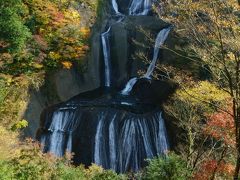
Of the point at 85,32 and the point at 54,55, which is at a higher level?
the point at 85,32

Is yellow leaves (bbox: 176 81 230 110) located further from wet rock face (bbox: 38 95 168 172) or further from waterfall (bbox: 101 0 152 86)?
waterfall (bbox: 101 0 152 86)

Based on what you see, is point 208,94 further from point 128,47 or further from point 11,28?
point 128,47

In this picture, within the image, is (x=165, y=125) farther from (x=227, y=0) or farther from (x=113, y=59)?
(x=227, y=0)

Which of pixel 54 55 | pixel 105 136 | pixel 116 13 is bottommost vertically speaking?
pixel 105 136

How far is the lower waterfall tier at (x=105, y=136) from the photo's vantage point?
1839 centimetres

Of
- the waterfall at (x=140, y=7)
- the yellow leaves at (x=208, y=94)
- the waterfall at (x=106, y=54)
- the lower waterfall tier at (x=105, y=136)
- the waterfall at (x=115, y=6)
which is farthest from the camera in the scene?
the waterfall at (x=115, y=6)

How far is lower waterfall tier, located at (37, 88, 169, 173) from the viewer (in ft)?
60.3

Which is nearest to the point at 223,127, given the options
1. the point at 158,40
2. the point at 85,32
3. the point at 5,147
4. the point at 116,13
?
the point at 5,147

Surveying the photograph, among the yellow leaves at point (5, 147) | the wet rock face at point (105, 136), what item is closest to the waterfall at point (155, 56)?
the wet rock face at point (105, 136)

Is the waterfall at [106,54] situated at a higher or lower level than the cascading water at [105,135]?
higher

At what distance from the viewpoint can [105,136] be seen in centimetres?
1870

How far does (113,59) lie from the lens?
83.1 feet

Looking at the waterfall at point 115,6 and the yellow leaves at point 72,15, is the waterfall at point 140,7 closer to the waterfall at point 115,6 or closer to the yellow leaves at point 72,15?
the waterfall at point 115,6

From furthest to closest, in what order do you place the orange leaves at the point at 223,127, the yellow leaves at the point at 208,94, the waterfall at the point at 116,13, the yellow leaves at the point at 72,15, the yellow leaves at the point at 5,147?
1. the waterfall at the point at 116,13
2. the yellow leaves at the point at 72,15
3. the yellow leaves at the point at 208,94
4. the orange leaves at the point at 223,127
5. the yellow leaves at the point at 5,147
